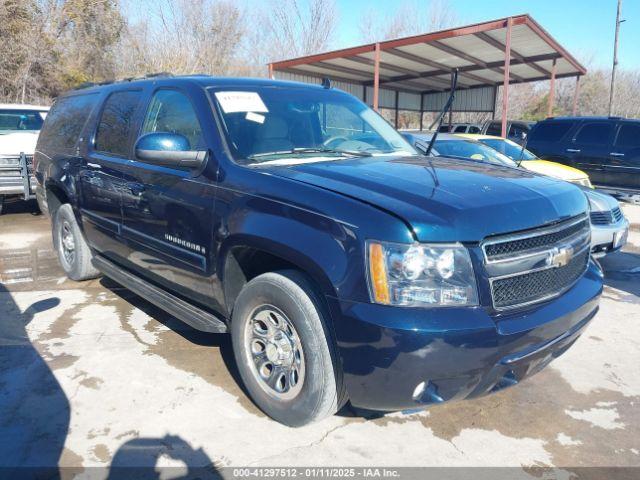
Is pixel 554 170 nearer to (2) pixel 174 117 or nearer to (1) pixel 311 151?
(1) pixel 311 151

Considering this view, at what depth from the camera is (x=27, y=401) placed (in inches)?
124

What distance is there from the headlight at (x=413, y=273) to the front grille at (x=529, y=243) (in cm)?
19

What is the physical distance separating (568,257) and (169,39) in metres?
27.3

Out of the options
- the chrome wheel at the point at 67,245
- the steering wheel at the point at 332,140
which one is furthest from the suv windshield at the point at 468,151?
the chrome wheel at the point at 67,245

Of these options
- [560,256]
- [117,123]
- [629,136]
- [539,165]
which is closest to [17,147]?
[117,123]

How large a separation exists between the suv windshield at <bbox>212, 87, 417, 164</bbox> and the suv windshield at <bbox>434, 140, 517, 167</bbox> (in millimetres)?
4161

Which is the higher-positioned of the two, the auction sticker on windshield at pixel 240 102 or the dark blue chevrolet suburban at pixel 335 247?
the auction sticker on windshield at pixel 240 102

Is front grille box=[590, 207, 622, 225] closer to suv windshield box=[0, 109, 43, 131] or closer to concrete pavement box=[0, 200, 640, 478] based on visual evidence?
concrete pavement box=[0, 200, 640, 478]

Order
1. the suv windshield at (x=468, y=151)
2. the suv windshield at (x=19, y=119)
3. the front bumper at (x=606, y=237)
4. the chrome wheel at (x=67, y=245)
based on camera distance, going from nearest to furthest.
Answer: the chrome wheel at (x=67, y=245) → the front bumper at (x=606, y=237) → the suv windshield at (x=468, y=151) → the suv windshield at (x=19, y=119)

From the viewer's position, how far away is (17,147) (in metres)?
8.98

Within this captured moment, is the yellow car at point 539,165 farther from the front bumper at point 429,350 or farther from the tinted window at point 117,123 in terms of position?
the front bumper at point 429,350

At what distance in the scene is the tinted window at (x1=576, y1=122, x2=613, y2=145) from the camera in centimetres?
1019

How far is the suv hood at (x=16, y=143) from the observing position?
885 cm

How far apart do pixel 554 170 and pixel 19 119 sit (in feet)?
31.9
